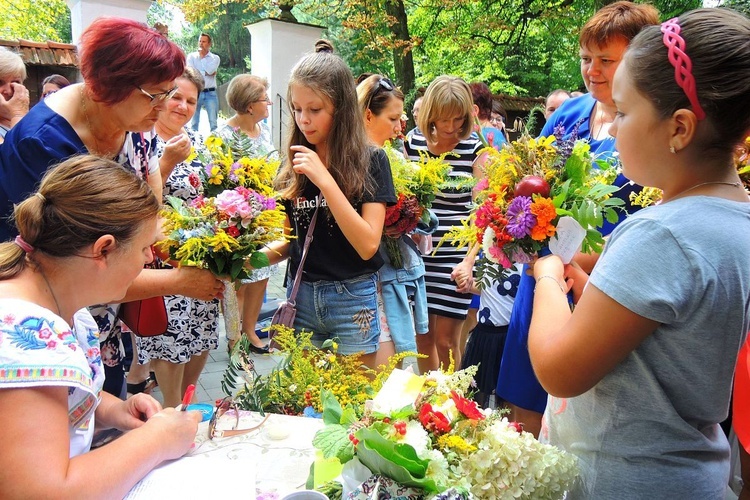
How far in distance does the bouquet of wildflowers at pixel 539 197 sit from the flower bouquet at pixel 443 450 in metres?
0.57

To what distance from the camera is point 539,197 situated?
1.66m

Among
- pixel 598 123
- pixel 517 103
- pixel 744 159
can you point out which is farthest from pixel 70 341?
pixel 517 103

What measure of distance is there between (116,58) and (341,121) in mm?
944

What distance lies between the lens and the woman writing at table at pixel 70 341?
107 centimetres

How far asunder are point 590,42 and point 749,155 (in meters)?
0.79

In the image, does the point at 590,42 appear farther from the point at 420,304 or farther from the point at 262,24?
the point at 262,24

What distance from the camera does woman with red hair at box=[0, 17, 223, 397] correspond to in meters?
1.75

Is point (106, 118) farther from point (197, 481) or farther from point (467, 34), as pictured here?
point (467, 34)

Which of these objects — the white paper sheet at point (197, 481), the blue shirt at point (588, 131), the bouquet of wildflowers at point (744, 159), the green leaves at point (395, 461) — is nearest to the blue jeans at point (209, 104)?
the blue shirt at point (588, 131)

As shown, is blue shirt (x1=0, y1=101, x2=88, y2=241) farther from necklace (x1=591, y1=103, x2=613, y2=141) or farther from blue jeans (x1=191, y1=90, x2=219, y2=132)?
blue jeans (x1=191, y1=90, x2=219, y2=132)

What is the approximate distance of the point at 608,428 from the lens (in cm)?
122

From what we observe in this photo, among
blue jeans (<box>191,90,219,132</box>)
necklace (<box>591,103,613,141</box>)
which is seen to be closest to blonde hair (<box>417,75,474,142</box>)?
necklace (<box>591,103,613,141</box>)

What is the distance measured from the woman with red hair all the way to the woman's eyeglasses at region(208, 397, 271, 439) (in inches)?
24.6

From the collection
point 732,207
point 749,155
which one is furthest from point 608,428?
point 749,155
